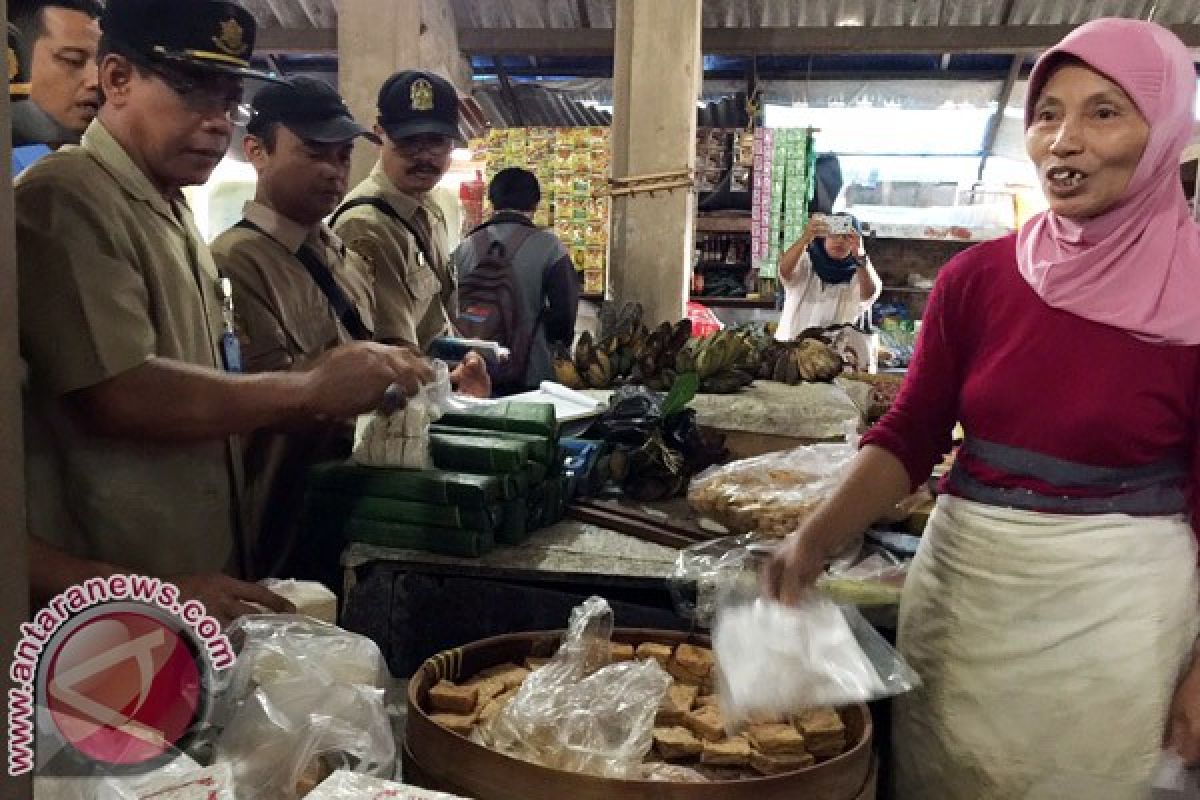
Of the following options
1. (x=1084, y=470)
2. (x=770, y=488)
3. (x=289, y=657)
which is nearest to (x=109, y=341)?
(x=289, y=657)

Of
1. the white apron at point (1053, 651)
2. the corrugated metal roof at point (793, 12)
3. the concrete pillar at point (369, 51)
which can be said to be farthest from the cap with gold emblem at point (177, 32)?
the corrugated metal roof at point (793, 12)

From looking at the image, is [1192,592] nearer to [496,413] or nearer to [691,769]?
[691,769]

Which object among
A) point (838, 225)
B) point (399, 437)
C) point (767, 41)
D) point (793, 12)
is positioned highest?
point (793, 12)

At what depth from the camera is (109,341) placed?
158 centimetres

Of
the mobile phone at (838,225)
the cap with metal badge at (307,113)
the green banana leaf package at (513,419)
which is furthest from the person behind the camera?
the mobile phone at (838,225)

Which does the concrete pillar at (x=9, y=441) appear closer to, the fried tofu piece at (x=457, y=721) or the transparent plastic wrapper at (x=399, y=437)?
the fried tofu piece at (x=457, y=721)

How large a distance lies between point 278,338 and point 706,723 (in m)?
1.52

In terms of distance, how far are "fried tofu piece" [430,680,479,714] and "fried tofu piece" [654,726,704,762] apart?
0.90ft

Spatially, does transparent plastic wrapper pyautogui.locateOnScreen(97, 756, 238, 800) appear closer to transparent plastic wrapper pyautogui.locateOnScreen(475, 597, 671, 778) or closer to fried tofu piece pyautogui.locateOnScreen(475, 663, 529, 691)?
transparent plastic wrapper pyautogui.locateOnScreen(475, 597, 671, 778)

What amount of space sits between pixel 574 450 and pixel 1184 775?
4.91 feet

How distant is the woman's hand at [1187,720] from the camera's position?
1520 mm
